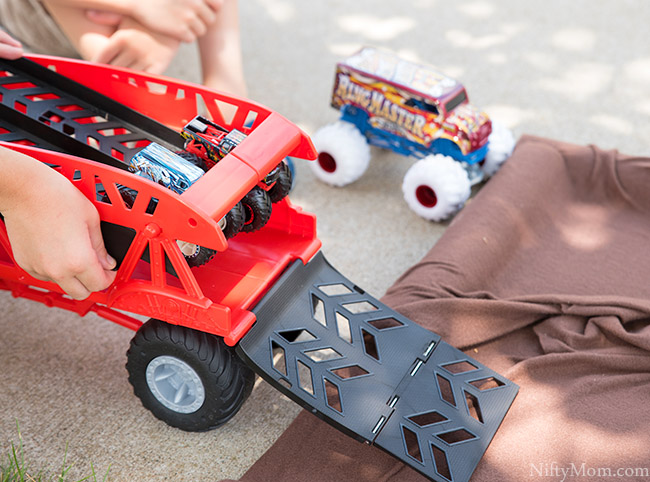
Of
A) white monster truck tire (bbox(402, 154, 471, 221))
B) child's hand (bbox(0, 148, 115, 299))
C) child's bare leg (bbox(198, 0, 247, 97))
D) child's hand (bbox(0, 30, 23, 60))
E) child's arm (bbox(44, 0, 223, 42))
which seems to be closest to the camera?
child's hand (bbox(0, 148, 115, 299))

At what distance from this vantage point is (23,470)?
1.08 metres

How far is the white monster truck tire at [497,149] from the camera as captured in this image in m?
1.69

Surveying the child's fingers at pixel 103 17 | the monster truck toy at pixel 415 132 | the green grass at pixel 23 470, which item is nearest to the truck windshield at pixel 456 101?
the monster truck toy at pixel 415 132

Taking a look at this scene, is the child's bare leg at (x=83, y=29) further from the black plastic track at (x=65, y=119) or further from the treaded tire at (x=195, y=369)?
the treaded tire at (x=195, y=369)

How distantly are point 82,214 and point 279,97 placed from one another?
1.25 m

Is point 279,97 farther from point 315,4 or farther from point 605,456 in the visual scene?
point 605,456

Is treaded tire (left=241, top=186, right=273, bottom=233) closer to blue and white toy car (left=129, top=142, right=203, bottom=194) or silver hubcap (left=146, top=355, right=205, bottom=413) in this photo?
blue and white toy car (left=129, top=142, right=203, bottom=194)

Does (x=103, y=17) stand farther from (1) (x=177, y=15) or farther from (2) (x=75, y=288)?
(2) (x=75, y=288)

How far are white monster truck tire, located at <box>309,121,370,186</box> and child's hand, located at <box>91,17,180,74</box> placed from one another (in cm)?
42

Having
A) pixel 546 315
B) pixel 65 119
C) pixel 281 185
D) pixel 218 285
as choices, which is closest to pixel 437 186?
pixel 546 315

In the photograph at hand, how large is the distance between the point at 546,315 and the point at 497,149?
528mm

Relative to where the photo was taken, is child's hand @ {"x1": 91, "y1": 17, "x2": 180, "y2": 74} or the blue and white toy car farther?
child's hand @ {"x1": 91, "y1": 17, "x2": 180, "y2": 74}

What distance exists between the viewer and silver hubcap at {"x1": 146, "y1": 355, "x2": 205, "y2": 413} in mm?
1074

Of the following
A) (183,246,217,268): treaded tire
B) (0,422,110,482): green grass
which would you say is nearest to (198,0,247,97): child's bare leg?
(183,246,217,268): treaded tire
